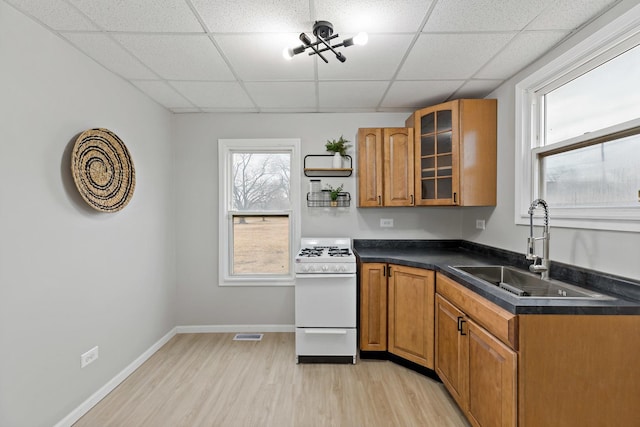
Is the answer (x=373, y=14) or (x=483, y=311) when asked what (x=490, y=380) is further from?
(x=373, y=14)

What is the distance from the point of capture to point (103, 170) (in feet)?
7.05

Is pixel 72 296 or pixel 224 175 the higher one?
pixel 224 175

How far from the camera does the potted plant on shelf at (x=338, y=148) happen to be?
318 centimetres

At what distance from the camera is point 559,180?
2057 mm

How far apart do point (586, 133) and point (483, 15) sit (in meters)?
0.97

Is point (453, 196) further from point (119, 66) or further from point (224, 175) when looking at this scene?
point (119, 66)

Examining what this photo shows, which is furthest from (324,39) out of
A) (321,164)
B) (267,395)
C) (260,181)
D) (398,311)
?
(267,395)

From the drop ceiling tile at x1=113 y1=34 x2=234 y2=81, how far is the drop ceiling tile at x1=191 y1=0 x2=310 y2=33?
0.71ft

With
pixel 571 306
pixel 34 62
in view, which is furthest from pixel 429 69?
pixel 34 62

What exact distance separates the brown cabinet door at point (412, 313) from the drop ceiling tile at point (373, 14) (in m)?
1.75

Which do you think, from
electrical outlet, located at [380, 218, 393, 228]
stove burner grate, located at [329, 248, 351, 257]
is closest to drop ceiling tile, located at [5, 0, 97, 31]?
stove burner grate, located at [329, 248, 351, 257]

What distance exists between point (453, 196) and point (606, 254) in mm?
1174

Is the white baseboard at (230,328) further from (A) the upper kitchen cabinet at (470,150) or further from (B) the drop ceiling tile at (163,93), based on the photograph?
(B) the drop ceiling tile at (163,93)

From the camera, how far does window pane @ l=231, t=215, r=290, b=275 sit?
3.40 meters
